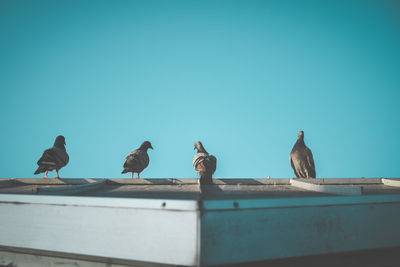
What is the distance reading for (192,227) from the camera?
1170 millimetres

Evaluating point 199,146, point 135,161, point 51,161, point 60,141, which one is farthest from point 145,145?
point 51,161

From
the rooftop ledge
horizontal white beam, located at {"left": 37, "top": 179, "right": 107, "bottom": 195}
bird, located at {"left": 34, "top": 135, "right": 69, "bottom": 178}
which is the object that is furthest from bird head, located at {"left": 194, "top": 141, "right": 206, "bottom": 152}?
the rooftop ledge

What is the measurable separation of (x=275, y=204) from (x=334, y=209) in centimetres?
56

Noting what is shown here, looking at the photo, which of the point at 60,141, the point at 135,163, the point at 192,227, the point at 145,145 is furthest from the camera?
the point at 145,145

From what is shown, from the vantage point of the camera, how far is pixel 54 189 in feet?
7.06

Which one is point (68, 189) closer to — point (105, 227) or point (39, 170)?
point (105, 227)

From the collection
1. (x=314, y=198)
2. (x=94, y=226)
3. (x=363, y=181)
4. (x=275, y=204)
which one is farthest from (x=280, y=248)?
(x=363, y=181)

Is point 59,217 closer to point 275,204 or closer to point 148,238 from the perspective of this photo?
point 148,238

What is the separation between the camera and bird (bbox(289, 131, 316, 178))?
6.47m

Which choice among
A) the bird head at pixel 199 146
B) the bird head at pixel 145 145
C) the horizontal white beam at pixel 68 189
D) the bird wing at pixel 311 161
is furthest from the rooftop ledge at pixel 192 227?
the bird head at pixel 145 145

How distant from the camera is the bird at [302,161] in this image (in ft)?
21.2

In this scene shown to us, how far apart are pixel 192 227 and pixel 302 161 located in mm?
6471

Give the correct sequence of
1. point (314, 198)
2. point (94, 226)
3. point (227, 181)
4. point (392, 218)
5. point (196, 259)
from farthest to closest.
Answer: point (227, 181)
point (392, 218)
point (314, 198)
point (94, 226)
point (196, 259)

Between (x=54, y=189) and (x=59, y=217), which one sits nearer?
(x=59, y=217)
